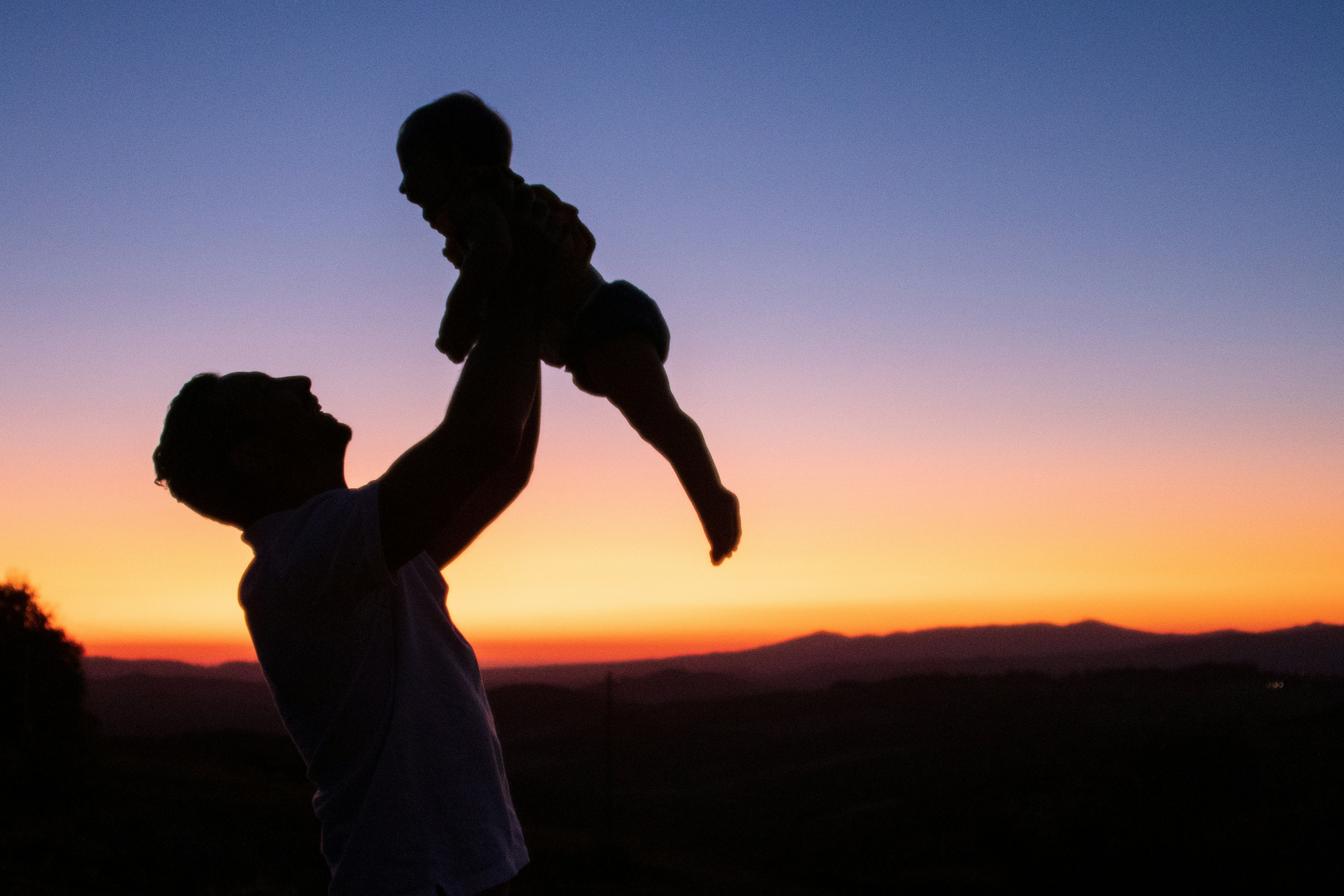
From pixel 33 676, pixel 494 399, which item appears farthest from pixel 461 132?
pixel 33 676

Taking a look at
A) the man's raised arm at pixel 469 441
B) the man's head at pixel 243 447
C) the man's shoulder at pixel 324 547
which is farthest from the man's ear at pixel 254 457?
the man's raised arm at pixel 469 441

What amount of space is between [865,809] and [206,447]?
32.6 m

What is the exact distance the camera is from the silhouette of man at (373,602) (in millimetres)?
1474

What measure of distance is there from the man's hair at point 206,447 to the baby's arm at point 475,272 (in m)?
0.47

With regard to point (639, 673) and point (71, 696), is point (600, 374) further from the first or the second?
point (639, 673)

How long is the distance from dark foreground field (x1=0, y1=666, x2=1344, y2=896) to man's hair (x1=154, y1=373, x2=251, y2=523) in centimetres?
1191

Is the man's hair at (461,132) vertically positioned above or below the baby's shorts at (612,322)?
above

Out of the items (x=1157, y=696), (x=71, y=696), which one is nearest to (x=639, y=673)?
(x=1157, y=696)

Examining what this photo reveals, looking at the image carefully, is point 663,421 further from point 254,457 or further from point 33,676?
point 33,676

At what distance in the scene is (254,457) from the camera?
1.79 meters

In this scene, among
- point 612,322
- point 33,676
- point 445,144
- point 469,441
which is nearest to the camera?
point 469,441

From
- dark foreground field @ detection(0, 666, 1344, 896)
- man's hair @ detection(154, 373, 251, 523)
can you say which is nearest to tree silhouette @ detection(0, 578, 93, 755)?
dark foreground field @ detection(0, 666, 1344, 896)

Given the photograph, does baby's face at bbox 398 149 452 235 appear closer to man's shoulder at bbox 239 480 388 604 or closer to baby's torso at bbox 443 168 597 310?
baby's torso at bbox 443 168 597 310

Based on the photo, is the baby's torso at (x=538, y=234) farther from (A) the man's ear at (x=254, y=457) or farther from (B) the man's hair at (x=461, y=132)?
(A) the man's ear at (x=254, y=457)
